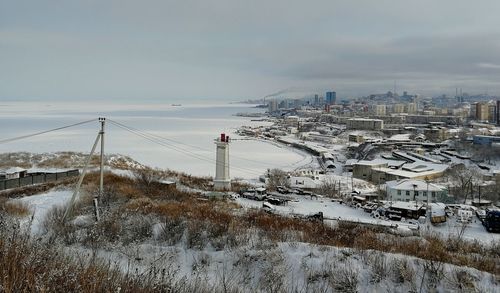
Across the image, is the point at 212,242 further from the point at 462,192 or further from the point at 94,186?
the point at 462,192

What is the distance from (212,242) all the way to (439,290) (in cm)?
233

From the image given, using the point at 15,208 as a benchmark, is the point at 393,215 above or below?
below

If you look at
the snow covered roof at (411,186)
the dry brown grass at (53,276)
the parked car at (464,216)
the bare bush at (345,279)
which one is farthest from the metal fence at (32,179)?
the snow covered roof at (411,186)

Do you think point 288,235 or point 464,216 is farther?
point 464,216

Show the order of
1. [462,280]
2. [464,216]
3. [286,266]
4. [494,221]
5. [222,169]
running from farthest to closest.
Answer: [222,169] → [464,216] → [494,221] → [286,266] → [462,280]

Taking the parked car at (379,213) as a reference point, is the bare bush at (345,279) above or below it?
above

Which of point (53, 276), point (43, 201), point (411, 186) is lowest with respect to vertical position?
point (411, 186)

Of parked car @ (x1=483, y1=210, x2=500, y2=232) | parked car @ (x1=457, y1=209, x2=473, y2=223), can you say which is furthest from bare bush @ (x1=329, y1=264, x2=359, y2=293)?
parked car @ (x1=457, y1=209, x2=473, y2=223)

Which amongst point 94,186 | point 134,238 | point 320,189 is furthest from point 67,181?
point 320,189

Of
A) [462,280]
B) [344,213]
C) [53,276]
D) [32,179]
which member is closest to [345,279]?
[462,280]

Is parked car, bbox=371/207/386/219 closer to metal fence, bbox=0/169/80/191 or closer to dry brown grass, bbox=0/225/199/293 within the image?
dry brown grass, bbox=0/225/199/293

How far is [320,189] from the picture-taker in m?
15.0

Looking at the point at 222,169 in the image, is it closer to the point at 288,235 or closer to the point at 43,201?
the point at 43,201

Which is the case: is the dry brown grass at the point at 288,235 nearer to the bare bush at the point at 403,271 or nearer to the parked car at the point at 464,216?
the bare bush at the point at 403,271
